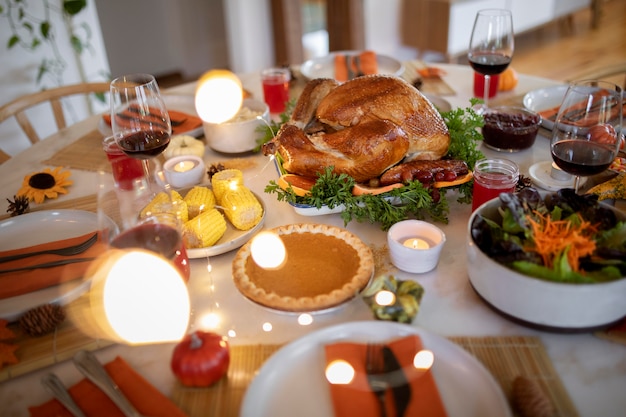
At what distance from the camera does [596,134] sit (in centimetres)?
134

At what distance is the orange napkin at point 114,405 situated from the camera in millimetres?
953

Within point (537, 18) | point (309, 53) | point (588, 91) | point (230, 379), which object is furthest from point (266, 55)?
point (230, 379)

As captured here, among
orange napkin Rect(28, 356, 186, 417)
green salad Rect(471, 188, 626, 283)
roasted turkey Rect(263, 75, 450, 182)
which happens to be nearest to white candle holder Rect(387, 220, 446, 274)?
green salad Rect(471, 188, 626, 283)

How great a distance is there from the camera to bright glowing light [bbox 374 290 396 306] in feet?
3.56

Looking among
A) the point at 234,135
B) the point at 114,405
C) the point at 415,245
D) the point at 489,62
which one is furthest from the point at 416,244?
the point at 489,62

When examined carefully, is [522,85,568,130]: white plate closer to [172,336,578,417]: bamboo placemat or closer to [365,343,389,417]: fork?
[172,336,578,417]: bamboo placemat

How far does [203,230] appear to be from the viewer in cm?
133

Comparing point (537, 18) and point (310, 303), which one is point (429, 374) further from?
point (537, 18)

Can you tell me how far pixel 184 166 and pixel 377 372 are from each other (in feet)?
3.44

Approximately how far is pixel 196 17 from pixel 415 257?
4.76 metres

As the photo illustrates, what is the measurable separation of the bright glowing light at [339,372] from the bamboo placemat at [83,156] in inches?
46.0

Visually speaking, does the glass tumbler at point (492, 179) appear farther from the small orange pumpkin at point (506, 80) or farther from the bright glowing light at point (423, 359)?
the small orange pumpkin at point (506, 80)

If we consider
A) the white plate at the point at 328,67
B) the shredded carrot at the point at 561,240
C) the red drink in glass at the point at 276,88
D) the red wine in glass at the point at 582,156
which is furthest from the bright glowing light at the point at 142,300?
the white plate at the point at 328,67

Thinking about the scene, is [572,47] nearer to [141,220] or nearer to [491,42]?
[491,42]
